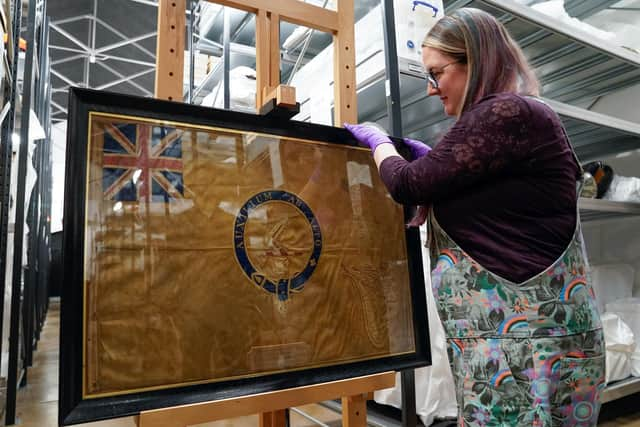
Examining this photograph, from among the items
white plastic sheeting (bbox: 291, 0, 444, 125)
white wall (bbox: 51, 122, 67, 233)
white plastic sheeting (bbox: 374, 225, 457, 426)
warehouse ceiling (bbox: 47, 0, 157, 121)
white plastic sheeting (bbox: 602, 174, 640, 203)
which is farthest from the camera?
white wall (bbox: 51, 122, 67, 233)

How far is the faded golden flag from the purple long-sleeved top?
305 mm

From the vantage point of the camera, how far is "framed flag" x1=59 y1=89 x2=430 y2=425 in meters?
0.74

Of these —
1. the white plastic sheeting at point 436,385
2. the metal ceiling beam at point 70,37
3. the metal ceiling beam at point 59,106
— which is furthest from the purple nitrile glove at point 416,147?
the metal ceiling beam at point 59,106

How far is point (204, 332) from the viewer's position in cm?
83

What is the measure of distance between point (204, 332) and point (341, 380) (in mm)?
307

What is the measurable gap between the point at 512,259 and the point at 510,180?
0.43 feet

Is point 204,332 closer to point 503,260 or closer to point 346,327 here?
point 346,327

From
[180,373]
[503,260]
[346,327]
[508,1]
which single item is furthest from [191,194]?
[508,1]

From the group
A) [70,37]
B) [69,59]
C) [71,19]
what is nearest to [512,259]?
[71,19]

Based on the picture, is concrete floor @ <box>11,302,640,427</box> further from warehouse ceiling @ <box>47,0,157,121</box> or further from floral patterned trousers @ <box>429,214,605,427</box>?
warehouse ceiling @ <box>47,0,157,121</box>

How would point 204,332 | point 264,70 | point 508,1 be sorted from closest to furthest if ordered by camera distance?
point 204,332 → point 264,70 → point 508,1

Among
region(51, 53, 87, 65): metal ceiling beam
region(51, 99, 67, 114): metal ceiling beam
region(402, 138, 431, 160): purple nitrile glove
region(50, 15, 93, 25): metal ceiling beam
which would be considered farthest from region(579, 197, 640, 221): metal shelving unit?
region(51, 99, 67, 114): metal ceiling beam

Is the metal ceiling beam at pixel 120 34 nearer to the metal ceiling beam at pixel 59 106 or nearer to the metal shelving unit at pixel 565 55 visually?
the metal ceiling beam at pixel 59 106

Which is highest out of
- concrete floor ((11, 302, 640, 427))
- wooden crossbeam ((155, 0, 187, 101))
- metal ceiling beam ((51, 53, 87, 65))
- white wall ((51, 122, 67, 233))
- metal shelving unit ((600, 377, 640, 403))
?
metal ceiling beam ((51, 53, 87, 65))
